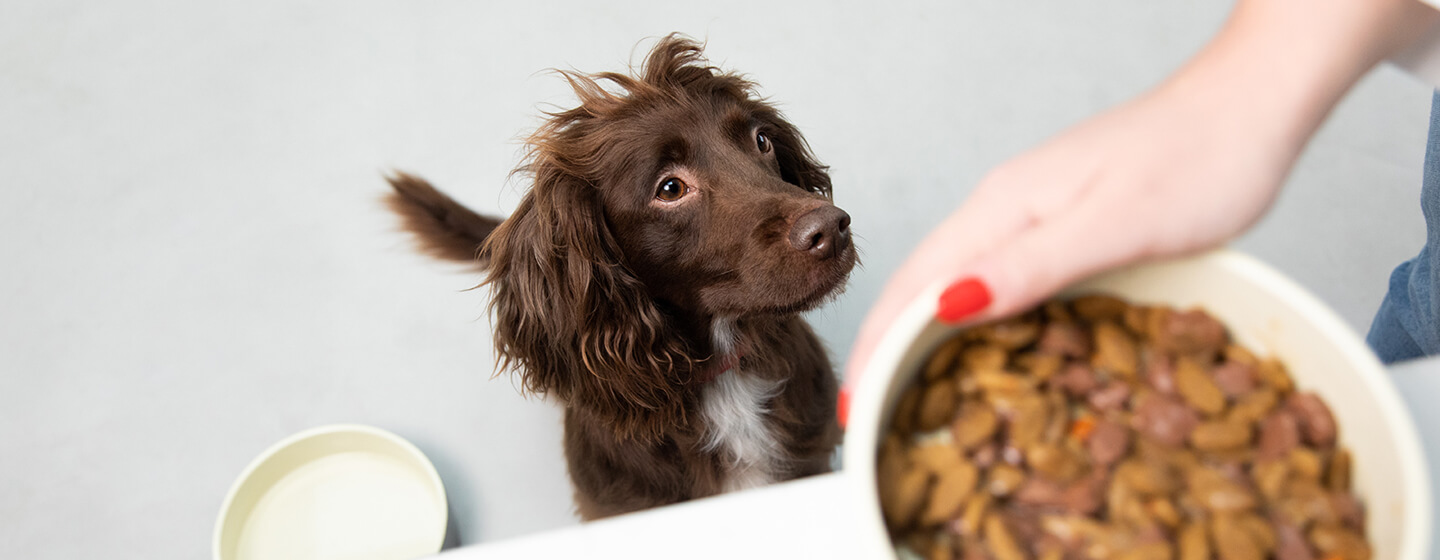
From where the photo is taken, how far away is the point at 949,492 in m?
0.59

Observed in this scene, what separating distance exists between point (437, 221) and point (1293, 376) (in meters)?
1.87

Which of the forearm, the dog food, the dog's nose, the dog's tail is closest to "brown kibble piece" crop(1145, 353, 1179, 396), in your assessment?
the dog food

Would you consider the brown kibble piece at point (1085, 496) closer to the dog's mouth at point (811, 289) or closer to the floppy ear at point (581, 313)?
the dog's mouth at point (811, 289)

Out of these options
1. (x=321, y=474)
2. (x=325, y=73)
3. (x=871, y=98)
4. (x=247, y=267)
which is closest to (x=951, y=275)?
(x=321, y=474)

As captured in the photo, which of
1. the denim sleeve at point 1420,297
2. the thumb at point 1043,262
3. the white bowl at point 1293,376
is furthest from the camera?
the denim sleeve at point 1420,297

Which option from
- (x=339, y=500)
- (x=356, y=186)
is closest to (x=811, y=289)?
(x=339, y=500)

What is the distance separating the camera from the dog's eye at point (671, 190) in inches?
58.7

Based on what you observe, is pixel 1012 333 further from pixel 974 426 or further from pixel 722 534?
pixel 722 534

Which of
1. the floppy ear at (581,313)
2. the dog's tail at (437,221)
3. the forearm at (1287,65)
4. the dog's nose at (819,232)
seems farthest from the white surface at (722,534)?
the dog's tail at (437,221)

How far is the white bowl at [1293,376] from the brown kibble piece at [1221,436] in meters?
0.06

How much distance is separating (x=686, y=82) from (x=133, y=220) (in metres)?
2.19

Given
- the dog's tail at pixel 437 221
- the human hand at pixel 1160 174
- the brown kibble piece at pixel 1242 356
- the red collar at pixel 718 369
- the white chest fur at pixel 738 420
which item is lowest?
the white chest fur at pixel 738 420

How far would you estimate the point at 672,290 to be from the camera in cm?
156

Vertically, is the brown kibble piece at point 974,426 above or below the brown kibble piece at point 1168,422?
below
